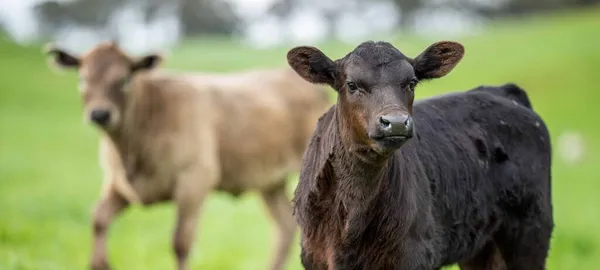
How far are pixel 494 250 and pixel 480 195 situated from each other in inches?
25.0

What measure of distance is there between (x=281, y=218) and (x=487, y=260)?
5.51 meters

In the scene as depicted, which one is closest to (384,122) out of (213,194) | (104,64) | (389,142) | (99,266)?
(389,142)

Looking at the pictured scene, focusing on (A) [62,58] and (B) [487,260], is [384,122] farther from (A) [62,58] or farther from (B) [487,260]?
(A) [62,58]

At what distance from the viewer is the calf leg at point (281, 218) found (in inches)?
458

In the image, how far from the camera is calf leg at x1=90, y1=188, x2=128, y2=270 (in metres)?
9.20

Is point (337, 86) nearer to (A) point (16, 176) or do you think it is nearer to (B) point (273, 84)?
(B) point (273, 84)

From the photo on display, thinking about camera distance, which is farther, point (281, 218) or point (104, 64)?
point (281, 218)

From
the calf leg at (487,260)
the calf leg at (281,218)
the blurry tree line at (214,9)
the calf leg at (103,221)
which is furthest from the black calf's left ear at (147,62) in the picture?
the blurry tree line at (214,9)

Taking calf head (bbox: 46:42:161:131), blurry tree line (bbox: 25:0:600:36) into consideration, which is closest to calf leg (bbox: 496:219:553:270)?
calf head (bbox: 46:42:161:131)

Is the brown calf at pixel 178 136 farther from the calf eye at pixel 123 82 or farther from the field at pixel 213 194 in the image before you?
the field at pixel 213 194

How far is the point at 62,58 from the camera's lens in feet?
32.4

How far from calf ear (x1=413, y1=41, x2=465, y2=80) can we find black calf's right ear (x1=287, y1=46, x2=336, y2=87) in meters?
0.53

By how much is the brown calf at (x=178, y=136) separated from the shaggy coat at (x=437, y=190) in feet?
12.6

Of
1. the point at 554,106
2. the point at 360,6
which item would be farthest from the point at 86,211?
the point at 360,6
